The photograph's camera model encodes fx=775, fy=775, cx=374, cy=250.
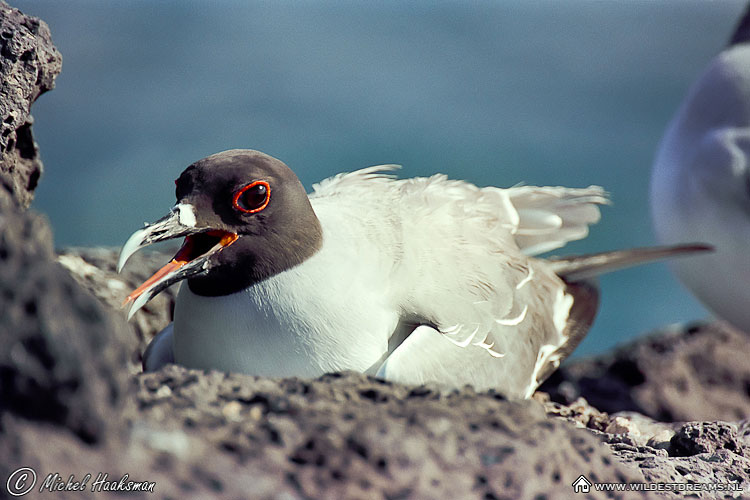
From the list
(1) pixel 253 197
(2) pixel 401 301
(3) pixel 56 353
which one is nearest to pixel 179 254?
(1) pixel 253 197

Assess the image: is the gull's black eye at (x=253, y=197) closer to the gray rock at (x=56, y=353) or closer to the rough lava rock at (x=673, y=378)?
the gray rock at (x=56, y=353)

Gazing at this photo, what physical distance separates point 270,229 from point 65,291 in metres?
1.15

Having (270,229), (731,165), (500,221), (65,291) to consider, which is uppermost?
(65,291)

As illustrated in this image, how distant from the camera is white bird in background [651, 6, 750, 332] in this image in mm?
4641

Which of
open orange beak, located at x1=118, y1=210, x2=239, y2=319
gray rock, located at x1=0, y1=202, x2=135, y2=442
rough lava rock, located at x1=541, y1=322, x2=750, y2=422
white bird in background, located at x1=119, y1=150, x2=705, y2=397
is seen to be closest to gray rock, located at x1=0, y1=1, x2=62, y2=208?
open orange beak, located at x1=118, y1=210, x2=239, y2=319

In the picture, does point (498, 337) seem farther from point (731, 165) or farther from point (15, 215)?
point (731, 165)

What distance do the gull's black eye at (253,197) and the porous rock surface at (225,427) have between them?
739 mm

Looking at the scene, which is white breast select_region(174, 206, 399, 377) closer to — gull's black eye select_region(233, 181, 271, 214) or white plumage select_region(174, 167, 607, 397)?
white plumage select_region(174, 167, 607, 397)

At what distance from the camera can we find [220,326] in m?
2.48

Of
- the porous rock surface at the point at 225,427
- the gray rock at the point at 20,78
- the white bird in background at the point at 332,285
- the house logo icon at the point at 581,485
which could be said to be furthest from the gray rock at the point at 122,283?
the house logo icon at the point at 581,485

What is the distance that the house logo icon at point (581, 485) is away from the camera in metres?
1.66

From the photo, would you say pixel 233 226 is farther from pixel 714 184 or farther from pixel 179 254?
pixel 714 184

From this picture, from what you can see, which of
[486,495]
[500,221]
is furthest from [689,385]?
[486,495]

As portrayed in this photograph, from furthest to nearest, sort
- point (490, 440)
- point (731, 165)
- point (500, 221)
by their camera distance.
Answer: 1. point (731, 165)
2. point (500, 221)
3. point (490, 440)
